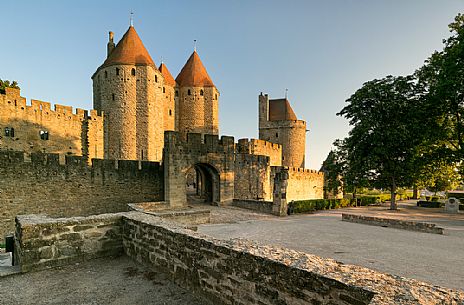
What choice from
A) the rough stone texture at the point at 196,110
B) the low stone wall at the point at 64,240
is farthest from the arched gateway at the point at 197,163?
the rough stone texture at the point at 196,110

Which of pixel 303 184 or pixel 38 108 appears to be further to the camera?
pixel 303 184

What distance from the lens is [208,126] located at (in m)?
32.5

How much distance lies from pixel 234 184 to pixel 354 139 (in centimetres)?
1063

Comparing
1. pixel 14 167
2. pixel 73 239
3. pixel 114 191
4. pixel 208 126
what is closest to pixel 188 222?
pixel 73 239

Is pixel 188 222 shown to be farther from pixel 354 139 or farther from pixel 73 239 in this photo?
pixel 354 139

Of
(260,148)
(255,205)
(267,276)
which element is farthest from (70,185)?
(260,148)

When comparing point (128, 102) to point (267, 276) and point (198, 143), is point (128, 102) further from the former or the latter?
point (267, 276)

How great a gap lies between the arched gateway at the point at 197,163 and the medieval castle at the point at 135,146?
0.21 ft

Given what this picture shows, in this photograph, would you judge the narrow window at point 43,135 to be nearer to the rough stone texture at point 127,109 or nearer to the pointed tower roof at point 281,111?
the rough stone texture at point 127,109

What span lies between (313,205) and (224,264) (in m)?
18.2

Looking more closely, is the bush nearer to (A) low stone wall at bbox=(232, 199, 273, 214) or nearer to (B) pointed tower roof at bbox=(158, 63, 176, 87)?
(A) low stone wall at bbox=(232, 199, 273, 214)

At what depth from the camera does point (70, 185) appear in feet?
44.9

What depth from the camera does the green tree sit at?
18.3m

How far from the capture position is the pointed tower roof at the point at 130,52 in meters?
25.2
